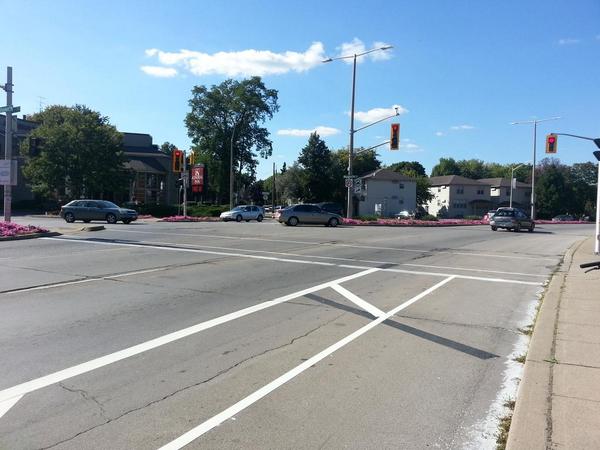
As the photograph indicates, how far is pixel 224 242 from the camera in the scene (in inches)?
799

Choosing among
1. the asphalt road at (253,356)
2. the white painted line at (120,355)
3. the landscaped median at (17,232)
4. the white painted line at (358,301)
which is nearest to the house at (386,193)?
the landscaped median at (17,232)

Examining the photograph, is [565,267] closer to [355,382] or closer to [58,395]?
[355,382]

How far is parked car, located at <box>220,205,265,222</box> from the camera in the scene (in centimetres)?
4294

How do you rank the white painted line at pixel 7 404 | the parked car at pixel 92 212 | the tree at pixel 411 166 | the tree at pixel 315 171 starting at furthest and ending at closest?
the tree at pixel 411 166, the tree at pixel 315 171, the parked car at pixel 92 212, the white painted line at pixel 7 404

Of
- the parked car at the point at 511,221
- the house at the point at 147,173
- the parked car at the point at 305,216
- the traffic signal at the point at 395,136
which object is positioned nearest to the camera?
the traffic signal at the point at 395,136

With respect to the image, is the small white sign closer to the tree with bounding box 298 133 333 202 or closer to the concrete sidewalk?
the concrete sidewalk

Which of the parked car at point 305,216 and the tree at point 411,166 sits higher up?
the tree at point 411,166

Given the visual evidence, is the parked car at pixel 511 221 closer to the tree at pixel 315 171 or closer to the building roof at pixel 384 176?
the tree at pixel 315 171

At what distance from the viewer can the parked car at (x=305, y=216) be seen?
3537cm

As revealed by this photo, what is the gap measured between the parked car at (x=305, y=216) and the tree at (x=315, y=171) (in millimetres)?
34863

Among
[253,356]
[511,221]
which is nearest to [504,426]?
[253,356]

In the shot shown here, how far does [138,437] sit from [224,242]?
16565mm

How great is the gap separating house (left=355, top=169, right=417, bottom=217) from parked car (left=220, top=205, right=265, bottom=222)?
33.7 meters

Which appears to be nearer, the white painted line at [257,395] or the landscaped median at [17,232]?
the white painted line at [257,395]
